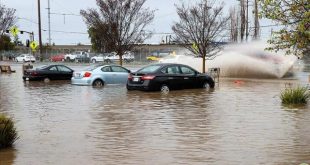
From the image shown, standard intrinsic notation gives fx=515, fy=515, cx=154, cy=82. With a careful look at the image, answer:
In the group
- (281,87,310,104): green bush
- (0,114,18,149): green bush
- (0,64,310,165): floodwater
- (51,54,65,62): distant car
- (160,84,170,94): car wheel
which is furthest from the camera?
(51,54,65,62): distant car

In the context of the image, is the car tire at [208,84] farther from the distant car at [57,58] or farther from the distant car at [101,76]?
the distant car at [57,58]

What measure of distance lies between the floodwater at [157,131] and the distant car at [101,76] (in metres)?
7.02

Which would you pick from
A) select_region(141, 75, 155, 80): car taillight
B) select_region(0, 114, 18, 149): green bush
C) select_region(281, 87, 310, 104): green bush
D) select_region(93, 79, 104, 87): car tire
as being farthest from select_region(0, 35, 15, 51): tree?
select_region(0, 114, 18, 149): green bush

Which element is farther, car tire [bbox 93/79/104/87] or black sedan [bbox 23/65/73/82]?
black sedan [bbox 23/65/73/82]

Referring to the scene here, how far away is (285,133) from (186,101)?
7689 millimetres

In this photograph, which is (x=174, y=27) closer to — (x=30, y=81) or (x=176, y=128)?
(x=30, y=81)

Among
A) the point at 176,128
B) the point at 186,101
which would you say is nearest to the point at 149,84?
the point at 186,101

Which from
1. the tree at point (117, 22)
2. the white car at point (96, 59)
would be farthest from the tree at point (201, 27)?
the white car at point (96, 59)

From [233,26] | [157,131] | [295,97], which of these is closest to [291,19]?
[157,131]

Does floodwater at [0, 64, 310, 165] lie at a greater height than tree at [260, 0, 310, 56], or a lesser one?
lesser

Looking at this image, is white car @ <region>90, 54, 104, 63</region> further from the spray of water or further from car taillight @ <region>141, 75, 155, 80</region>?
car taillight @ <region>141, 75, 155, 80</region>

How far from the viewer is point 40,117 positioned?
14.3 m

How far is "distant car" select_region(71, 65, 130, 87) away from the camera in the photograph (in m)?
26.8

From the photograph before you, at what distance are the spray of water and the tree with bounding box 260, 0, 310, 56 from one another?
25089 mm
